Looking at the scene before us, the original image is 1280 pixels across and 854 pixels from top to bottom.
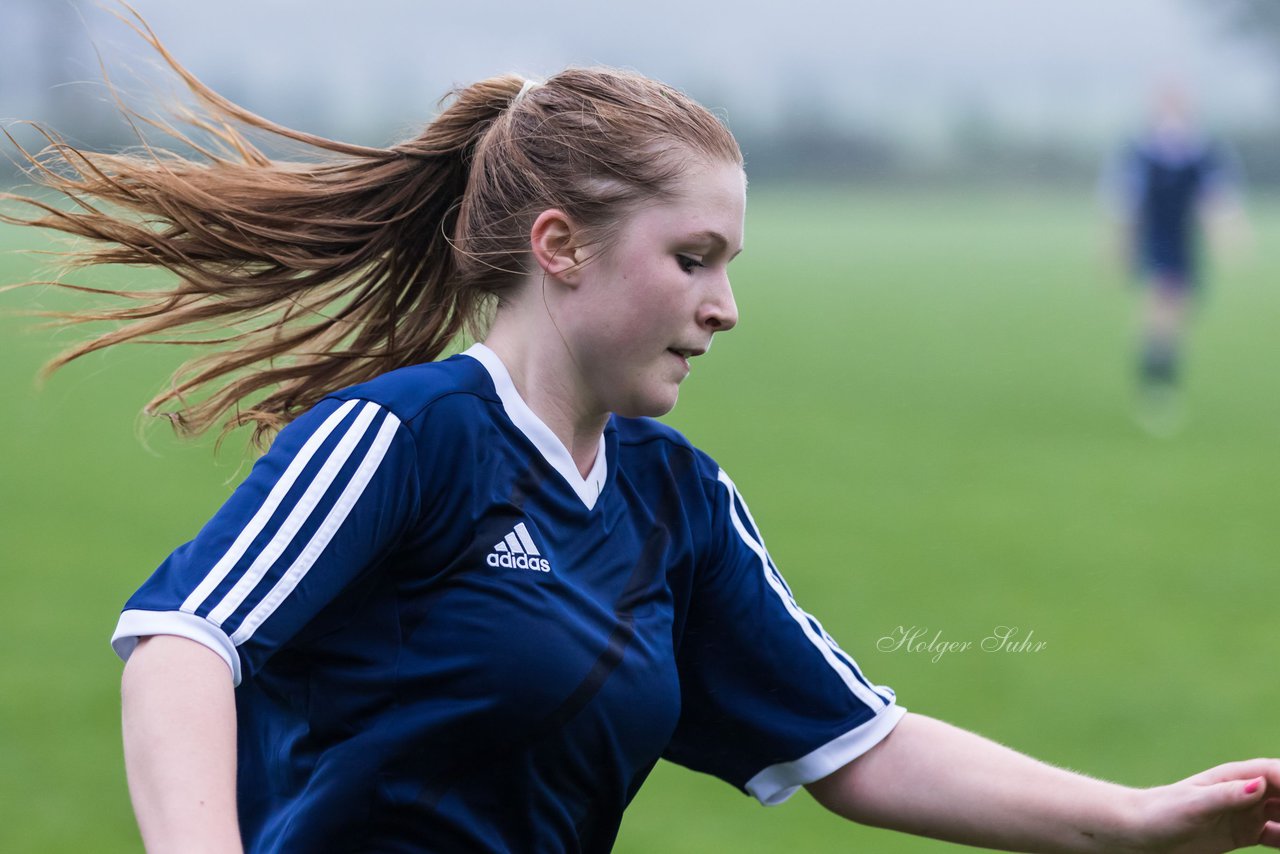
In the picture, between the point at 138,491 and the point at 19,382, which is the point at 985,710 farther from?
the point at 19,382

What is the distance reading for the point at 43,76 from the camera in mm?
40500

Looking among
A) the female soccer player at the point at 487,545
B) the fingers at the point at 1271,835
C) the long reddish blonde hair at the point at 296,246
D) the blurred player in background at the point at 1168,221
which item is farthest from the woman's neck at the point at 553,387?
the blurred player in background at the point at 1168,221

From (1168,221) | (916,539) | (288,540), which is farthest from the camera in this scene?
(1168,221)

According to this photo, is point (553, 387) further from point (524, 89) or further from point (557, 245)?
point (524, 89)

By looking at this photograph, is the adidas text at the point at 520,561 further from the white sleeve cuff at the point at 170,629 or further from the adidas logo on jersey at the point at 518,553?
the white sleeve cuff at the point at 170,629

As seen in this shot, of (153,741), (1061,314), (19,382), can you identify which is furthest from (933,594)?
(1061,314)

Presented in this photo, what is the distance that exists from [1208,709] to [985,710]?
78 cm

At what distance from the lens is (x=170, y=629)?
5.67 feet

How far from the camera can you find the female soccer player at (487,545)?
6.01 feet

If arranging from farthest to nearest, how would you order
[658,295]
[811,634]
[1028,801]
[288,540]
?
[811,634], [1028,801], [658,295], [288,540]

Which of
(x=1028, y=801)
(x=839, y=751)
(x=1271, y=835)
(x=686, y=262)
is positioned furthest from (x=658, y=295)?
(x=1271, y=835)

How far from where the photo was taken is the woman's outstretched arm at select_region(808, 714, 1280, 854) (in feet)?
7.11

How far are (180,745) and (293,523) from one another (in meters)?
0.26

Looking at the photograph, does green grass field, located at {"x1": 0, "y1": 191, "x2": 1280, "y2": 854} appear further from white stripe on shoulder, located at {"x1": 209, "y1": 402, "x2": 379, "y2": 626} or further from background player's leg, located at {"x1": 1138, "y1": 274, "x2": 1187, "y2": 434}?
white stripe on shoulder, located at {"x1": 209, "y1": 402, "x2": 379, "y2": 626}
